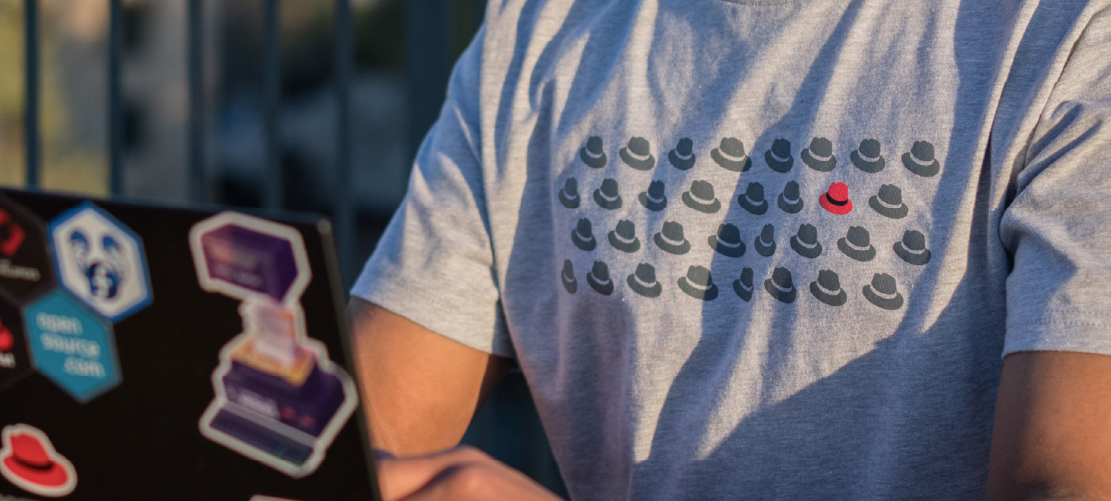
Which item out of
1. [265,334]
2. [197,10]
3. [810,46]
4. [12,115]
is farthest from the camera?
[12,115]

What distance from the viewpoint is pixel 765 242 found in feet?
3.13

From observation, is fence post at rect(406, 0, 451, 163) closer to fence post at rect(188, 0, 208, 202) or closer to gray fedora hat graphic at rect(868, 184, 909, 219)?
fence post at rect(188, 0, 208, 202)

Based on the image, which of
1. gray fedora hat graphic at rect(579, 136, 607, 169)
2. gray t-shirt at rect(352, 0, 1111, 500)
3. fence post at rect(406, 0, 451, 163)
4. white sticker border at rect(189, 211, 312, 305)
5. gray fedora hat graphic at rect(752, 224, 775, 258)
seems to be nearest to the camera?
white sticker border at rect(189, 211, 312, 305)

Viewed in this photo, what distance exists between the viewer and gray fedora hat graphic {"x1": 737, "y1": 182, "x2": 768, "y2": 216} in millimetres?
965

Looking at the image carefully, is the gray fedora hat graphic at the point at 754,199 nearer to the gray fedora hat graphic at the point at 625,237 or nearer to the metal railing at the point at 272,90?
the gray fedora hat graphic at the point at 625,237

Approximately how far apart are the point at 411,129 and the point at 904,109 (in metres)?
1.82

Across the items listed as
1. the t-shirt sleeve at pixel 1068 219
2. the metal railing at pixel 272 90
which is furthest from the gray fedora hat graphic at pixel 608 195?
the metal railing at pixel 272 90

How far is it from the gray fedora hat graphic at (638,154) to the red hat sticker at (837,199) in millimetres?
197

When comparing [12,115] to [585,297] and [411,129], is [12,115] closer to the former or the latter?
[411,129]

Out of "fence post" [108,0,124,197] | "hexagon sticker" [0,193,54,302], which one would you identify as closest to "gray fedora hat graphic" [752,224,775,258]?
"hexagon sticker" [0,193,54,302]

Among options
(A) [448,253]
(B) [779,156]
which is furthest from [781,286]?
(A) [448,253]

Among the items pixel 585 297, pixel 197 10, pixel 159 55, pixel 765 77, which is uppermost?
pixel 765 77

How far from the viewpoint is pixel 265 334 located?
542 mm

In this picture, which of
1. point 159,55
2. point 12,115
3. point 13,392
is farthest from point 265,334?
point 159,55
